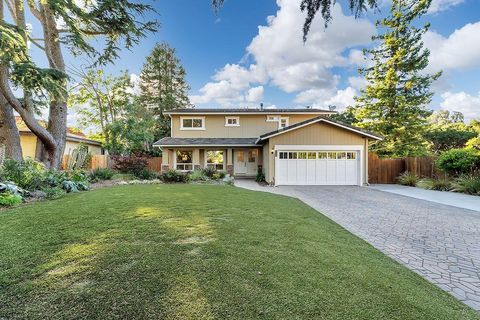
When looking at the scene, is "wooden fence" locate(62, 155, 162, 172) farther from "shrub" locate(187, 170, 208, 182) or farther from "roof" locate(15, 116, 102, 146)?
"shrub" locate(187, 170, 208, 182)

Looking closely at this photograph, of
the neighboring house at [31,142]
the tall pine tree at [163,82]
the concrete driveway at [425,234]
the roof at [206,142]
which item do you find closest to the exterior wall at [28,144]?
the neighboring house at [31,142]

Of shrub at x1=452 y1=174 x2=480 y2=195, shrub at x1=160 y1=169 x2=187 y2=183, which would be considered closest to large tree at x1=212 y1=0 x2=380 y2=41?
shrub at x1=160 y1=169 x2=187 y2=183

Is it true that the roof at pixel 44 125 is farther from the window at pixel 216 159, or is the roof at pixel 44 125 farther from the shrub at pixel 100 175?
the window at pixel 216 159

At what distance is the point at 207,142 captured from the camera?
18938 mm

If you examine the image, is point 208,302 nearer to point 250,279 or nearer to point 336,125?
point 250,279

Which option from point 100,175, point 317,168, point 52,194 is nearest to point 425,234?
point 317,168

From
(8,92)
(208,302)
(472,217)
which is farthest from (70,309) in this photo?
(8,92)

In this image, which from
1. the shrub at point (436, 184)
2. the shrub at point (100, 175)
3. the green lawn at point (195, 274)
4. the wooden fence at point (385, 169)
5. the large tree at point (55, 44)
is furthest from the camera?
the wooden fence at point (385, 169)

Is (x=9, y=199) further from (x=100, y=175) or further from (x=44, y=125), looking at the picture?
(x=44, y=125)

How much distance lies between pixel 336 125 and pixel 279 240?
1271cm

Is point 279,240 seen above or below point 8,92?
below

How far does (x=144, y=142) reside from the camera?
81.5 feet

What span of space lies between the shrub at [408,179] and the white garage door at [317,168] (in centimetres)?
309

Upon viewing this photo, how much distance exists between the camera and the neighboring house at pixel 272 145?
15.3 m
